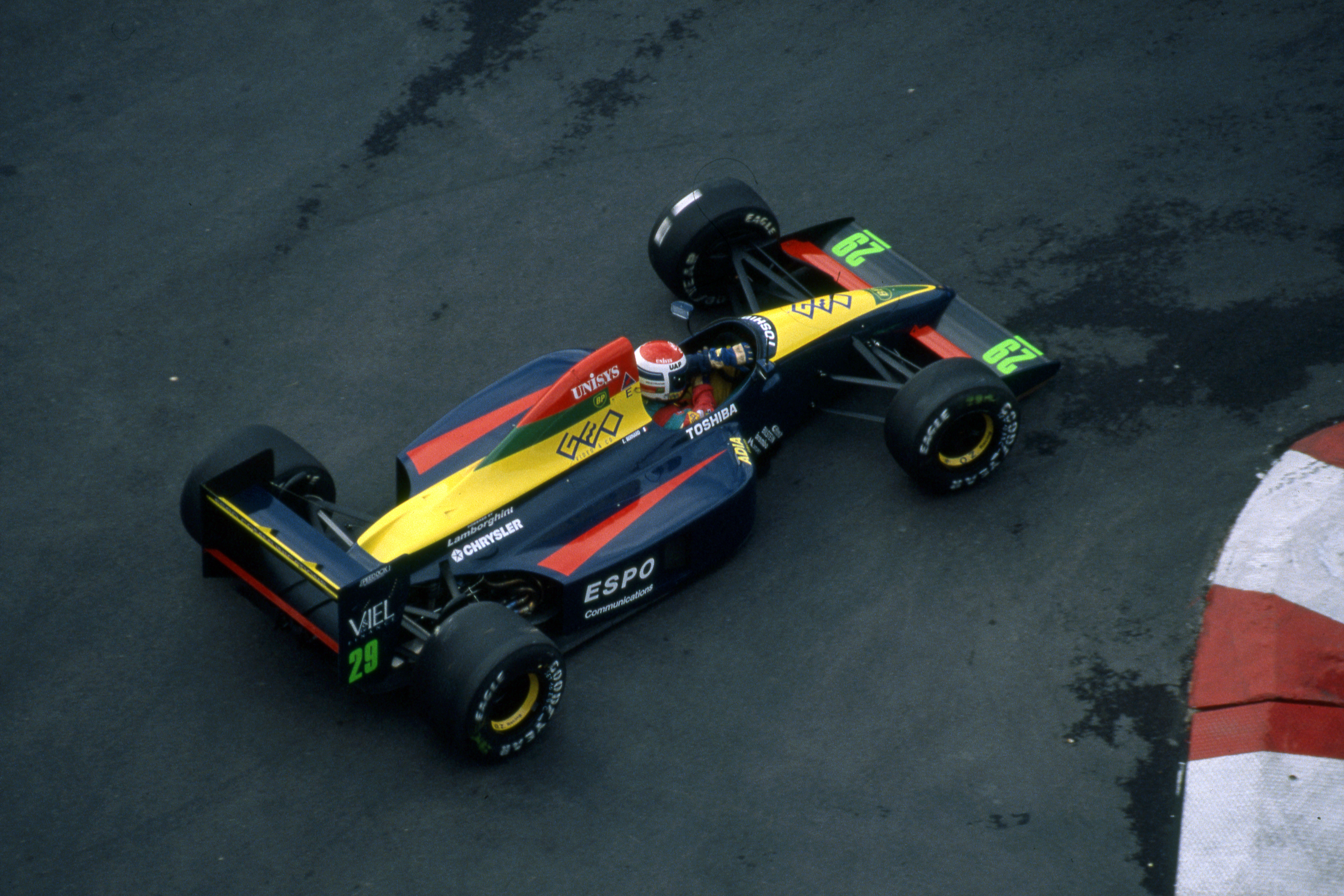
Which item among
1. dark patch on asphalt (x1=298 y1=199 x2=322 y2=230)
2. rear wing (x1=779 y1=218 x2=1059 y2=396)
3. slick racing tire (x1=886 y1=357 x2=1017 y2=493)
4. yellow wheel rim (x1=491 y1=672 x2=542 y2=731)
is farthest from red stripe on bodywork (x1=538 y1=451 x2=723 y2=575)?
dark patch on asphalt (x1=298 y1=199 x2=322 y2=230)

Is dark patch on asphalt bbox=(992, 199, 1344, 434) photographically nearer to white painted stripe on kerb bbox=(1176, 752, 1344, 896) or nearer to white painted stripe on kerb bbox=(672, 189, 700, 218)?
white painted stripe on kerb bbox=(672, 189, 700, 218)

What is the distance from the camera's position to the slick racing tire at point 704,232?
8.89 meters

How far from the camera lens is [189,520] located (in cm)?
674

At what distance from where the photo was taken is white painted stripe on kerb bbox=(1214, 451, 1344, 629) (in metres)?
6.90

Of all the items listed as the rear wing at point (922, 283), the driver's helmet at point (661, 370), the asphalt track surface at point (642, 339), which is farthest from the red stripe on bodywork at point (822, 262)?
the driver's helmet at point (661, 370)

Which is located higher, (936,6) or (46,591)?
(936,6)

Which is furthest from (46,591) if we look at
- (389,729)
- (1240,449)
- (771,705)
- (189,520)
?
(1240,449)

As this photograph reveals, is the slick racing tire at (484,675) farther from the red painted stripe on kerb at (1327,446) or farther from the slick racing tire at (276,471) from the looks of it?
the red painted stripe on kerb at (1327,446)

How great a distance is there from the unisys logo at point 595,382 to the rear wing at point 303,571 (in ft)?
4.29

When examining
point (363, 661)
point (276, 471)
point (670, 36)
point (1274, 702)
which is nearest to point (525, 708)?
point (363, 661)

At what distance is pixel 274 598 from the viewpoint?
6363 mm

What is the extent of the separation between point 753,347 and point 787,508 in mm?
1005

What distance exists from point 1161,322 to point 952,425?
8.07 feet

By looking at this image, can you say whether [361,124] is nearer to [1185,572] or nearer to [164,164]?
[164,164]
